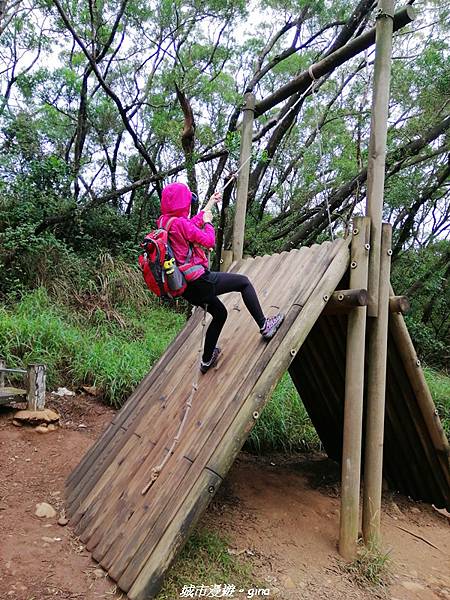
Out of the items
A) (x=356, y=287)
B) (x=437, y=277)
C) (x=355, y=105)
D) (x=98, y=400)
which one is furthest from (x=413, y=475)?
(x=355, y=105)

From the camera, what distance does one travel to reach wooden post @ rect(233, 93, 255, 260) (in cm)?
504

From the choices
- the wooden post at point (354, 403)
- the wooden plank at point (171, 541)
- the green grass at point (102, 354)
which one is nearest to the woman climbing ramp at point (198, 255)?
the wooden post at point (354, 403)

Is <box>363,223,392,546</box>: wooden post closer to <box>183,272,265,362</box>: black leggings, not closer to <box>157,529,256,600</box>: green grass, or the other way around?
<box>183,272,265,362</box>: black leggings

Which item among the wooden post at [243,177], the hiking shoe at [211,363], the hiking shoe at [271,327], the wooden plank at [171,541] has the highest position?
the wooden post at [243,177]

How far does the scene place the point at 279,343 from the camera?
3117 millimetres

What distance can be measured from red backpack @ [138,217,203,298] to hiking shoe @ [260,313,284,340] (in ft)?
2.16

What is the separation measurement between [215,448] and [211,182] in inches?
352

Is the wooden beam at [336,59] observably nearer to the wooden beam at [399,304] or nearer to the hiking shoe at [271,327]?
the wooden beam at [399,304]

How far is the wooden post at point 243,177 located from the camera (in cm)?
504

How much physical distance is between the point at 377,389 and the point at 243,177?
2721 millimetres

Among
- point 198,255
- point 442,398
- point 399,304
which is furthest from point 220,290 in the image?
point 442,398

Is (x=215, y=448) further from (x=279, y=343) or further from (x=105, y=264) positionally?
(x=105, y=264)

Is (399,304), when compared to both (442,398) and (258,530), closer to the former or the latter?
(258,530)

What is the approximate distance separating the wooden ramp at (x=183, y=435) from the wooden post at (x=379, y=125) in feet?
0.88
